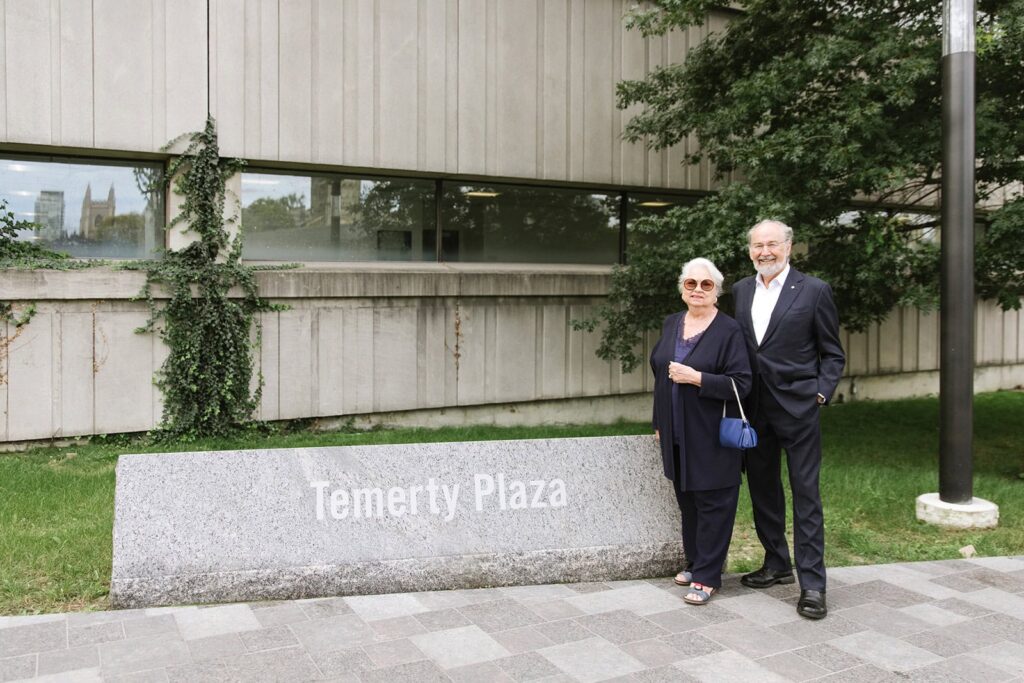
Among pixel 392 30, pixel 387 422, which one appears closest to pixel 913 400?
pixel 387 422

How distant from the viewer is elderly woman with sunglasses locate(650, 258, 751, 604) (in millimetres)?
4945

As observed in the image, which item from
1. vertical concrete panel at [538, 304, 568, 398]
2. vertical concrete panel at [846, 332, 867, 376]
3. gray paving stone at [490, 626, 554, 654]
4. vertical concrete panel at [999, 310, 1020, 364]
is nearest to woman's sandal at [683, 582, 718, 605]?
gray paving stone at [490, 626, 554, 654]

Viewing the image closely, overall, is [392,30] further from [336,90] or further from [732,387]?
[732,387]

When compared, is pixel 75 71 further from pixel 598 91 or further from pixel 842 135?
pixel 842 135

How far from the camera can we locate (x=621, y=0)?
12.0 m

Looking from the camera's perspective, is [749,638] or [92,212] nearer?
[749,638]

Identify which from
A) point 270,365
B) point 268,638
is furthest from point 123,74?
point 268,638

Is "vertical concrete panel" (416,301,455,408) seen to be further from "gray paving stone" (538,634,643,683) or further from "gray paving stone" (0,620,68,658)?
"gray paving stone" (538,634,643,683)

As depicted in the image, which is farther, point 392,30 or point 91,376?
point 392,30

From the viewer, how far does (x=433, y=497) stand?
5.24 m

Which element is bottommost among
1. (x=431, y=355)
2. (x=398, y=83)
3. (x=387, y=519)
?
(x=387, y=519)

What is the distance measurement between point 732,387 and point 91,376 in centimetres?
727

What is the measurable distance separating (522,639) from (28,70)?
7.95 meters

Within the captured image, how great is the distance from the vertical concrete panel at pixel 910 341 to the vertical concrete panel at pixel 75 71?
1291 cm
